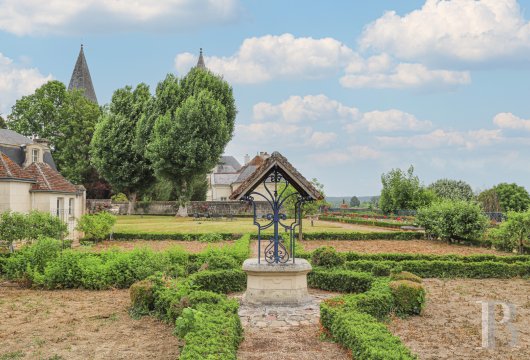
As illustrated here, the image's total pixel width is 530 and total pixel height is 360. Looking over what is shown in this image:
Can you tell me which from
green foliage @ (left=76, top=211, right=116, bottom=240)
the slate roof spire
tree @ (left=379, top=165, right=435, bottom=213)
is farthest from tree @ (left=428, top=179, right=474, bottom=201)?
green foliage @ (left=76, top=211, right=116, bottom=240)

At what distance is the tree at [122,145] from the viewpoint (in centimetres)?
5078

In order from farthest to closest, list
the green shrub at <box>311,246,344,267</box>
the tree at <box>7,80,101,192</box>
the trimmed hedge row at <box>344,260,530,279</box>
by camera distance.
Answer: the tree at <box>7,80,101,192</box>, the trimmed hedge row at <box>344,260,530,279</box>, the green shrub at <box>311,246,344,267</box>

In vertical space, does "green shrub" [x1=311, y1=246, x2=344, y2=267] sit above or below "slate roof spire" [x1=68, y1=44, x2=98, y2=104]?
below

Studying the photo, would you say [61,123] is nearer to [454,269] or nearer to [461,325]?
[454,269]

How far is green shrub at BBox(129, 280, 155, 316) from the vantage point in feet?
39.6

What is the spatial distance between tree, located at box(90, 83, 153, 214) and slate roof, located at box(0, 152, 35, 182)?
2480cm

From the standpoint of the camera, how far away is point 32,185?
2581 cm

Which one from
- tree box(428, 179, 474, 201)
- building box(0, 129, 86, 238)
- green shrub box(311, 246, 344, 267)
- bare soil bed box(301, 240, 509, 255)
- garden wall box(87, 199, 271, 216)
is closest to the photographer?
green shrub box(311, 246, 344, 267)

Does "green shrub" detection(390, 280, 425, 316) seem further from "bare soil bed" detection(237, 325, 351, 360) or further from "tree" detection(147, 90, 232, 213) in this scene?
"tree" detection(147, 90, 232, 213)

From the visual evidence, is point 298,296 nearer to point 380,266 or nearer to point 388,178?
point 380,266

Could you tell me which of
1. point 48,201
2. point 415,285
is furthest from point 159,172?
point 415,285

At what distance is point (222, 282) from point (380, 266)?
495 centimetres

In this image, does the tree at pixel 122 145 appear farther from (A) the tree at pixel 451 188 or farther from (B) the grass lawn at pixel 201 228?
(A) the tree at pixel 451 188

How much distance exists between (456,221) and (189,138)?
2627 centimetres
